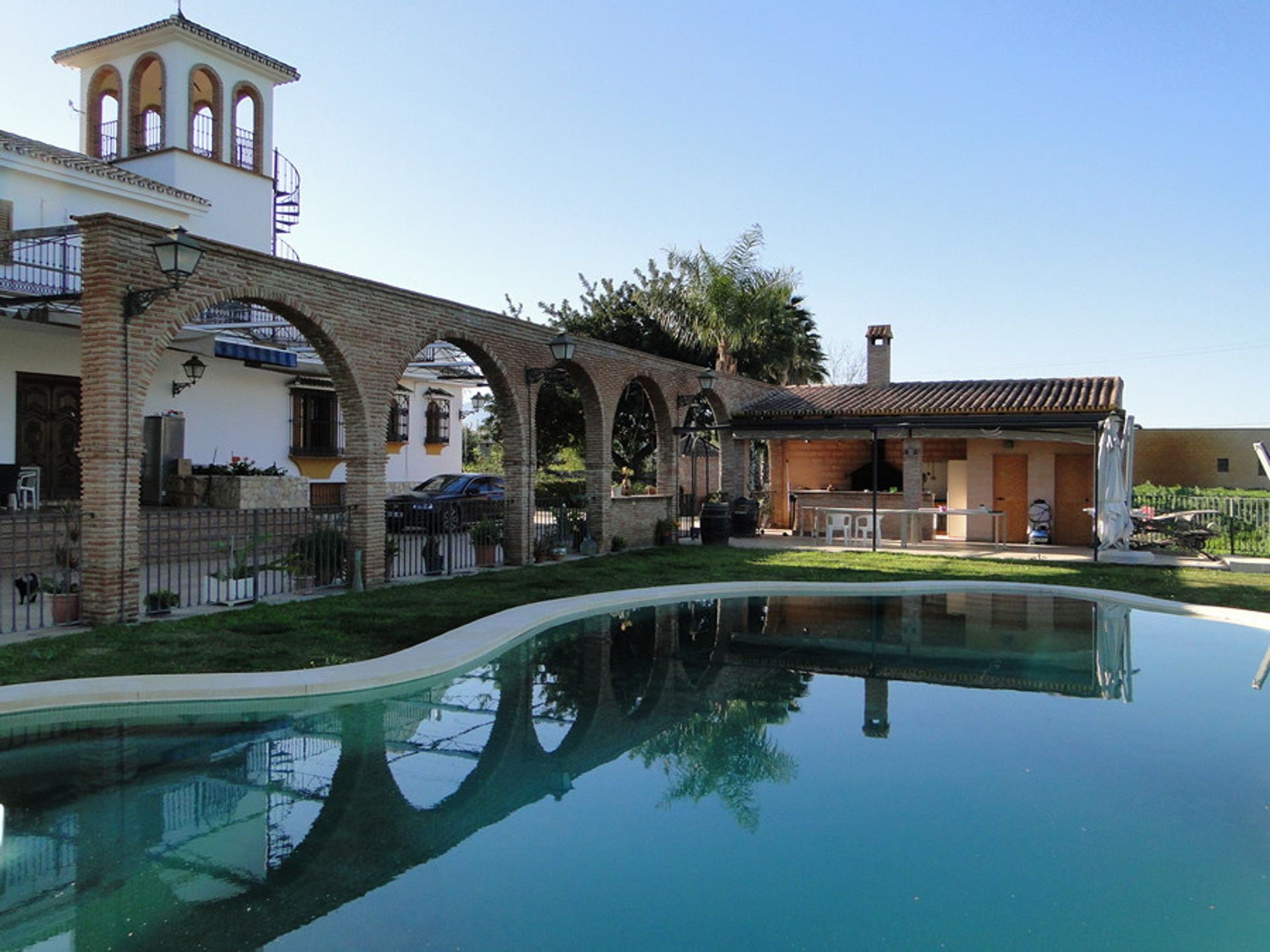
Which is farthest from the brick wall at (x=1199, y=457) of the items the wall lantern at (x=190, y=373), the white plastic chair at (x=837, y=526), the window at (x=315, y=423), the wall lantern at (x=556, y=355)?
the wall lantern at (x=190, y=373)

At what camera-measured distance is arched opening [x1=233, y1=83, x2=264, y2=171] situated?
2408cm

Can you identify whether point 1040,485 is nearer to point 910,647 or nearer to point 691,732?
point 910,647

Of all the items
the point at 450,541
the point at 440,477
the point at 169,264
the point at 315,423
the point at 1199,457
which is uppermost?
the point at 169,264

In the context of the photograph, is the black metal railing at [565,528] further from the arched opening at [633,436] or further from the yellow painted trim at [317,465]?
the arched opening at [633,436]

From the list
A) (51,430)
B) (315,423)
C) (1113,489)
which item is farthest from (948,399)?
(51,430)

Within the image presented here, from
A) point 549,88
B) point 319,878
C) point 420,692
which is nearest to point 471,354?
point 549,88

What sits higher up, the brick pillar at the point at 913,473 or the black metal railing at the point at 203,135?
the black metal railing at the point at 203,135

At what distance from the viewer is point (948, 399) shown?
67.8ft

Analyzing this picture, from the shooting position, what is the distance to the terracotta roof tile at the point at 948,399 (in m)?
18.9

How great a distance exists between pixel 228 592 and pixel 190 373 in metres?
8.24

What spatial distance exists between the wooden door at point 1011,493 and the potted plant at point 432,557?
43.6 feet

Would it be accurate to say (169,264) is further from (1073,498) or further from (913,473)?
(1073,498)

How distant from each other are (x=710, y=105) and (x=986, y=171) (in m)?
6.15

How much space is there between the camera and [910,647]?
966 cm
